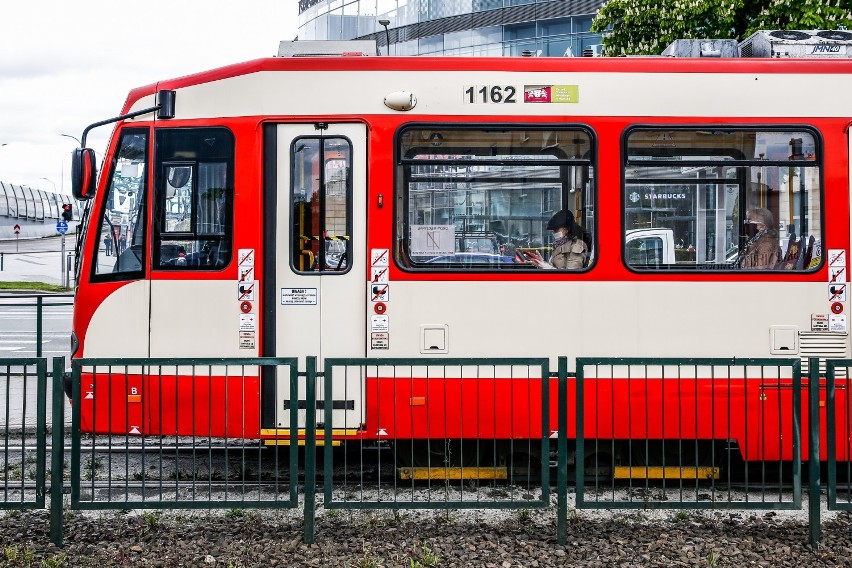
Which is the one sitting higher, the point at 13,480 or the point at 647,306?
the point at 647,306

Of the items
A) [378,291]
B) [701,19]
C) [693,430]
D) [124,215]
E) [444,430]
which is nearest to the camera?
[693,430]

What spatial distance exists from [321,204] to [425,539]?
2837mm

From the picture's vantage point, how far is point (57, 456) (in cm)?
593

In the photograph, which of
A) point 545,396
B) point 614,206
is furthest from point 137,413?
point 614,206

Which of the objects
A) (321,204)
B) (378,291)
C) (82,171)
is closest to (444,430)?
(378,291)

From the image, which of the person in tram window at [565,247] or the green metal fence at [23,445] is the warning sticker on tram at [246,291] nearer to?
the green metal fence at [23,445]

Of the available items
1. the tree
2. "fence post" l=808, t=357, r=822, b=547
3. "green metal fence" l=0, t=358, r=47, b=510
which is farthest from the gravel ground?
the tree

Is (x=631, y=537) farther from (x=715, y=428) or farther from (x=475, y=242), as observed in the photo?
(x=475, y=242)

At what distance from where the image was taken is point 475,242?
7.45 meters

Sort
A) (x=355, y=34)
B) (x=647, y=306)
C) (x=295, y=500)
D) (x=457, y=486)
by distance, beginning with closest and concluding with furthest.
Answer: (x=295, y=500) < (x=457, y=486) < (x=647, y=306) < (x=355, y=34)

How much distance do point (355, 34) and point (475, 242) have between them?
38460 millimetres

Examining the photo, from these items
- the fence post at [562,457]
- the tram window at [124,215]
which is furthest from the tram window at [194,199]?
the fence post at [562,457]

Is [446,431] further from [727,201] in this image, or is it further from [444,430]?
[727,201]

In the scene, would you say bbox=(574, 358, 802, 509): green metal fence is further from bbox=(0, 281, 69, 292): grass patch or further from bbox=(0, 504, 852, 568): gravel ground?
bbox=(0, 281, 69, 292): grass patch
